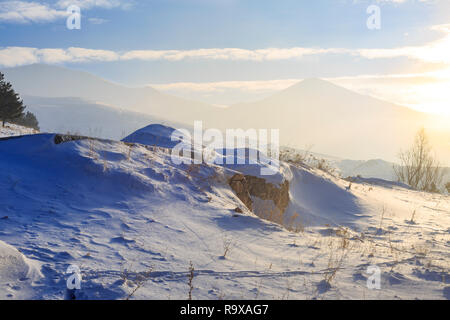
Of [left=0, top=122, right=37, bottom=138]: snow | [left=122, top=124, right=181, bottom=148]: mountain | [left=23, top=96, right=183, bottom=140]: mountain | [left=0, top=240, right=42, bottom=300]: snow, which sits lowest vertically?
[left=0, top=240, right=42, bottom=300]: snow

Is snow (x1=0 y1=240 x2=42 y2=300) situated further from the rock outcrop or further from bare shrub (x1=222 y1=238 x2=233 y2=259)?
the rock outcrop

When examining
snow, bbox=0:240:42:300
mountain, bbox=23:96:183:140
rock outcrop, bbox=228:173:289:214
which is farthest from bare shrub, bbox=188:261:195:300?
mountain, bbox=23:96:183:140

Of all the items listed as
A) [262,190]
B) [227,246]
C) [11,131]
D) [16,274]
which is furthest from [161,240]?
[11,131]

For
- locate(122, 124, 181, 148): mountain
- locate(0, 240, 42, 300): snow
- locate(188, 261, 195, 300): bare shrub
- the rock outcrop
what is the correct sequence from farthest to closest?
locate(122, 124, 181, 148): mountain
the rock outcrop
locate(188, 261, 195, 300): bare shrub
locate(0, 240, 42, 300): snow

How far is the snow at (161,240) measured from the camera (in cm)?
288

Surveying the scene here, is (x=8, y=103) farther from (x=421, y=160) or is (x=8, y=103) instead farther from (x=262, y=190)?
(x=421, y=160)

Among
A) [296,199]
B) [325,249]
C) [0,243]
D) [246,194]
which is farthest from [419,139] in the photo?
[0,243]

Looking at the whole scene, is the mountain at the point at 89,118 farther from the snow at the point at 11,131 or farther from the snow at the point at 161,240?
the snow at the point at 161,240

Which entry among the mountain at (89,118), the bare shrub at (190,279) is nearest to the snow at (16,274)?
the bare shrub at (190,279)

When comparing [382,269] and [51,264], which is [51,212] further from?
[382,269]

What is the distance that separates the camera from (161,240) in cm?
389

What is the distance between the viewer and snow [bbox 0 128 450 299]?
288cm

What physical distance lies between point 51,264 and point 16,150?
3.36m

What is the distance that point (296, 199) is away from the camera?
8414 mm
